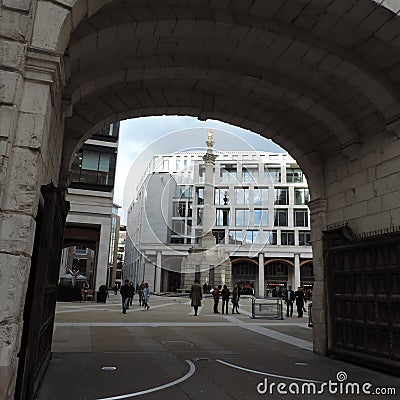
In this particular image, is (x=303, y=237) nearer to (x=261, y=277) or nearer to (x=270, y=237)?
(x=270, y=237)

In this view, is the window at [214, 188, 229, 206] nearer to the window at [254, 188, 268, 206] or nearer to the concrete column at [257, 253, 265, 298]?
the window at [254, 188, 268, 206]

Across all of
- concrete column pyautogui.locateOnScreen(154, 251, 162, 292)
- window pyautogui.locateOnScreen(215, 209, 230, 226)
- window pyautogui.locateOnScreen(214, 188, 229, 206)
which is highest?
window pyautogui.locateOnScreen(214, 188, 229, 206)

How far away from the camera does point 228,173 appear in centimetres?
6306

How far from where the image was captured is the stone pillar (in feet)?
28.9

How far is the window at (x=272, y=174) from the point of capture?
62.2 meters

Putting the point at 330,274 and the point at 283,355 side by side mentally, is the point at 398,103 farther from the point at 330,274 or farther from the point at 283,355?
the point at 283,355

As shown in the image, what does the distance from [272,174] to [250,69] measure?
56.7 meters

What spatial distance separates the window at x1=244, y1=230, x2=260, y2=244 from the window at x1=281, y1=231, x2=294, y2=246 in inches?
165

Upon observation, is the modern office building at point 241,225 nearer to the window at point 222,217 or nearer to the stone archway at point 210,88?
the window at point 222,217

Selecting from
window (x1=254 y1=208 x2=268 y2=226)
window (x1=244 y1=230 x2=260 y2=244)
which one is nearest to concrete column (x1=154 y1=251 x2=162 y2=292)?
window (x1=244 y1=230 x2=260 y2=244)

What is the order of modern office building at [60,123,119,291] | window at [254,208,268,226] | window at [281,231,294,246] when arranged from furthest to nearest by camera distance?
window at [254,208,268,226]
window at [281,231,294,246]
modern office building at [60,123,119,291]

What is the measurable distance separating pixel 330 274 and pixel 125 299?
13404 millimetres

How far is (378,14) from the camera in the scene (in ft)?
18.4

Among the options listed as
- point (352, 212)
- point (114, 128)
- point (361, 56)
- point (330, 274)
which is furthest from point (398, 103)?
point (114, 128)
